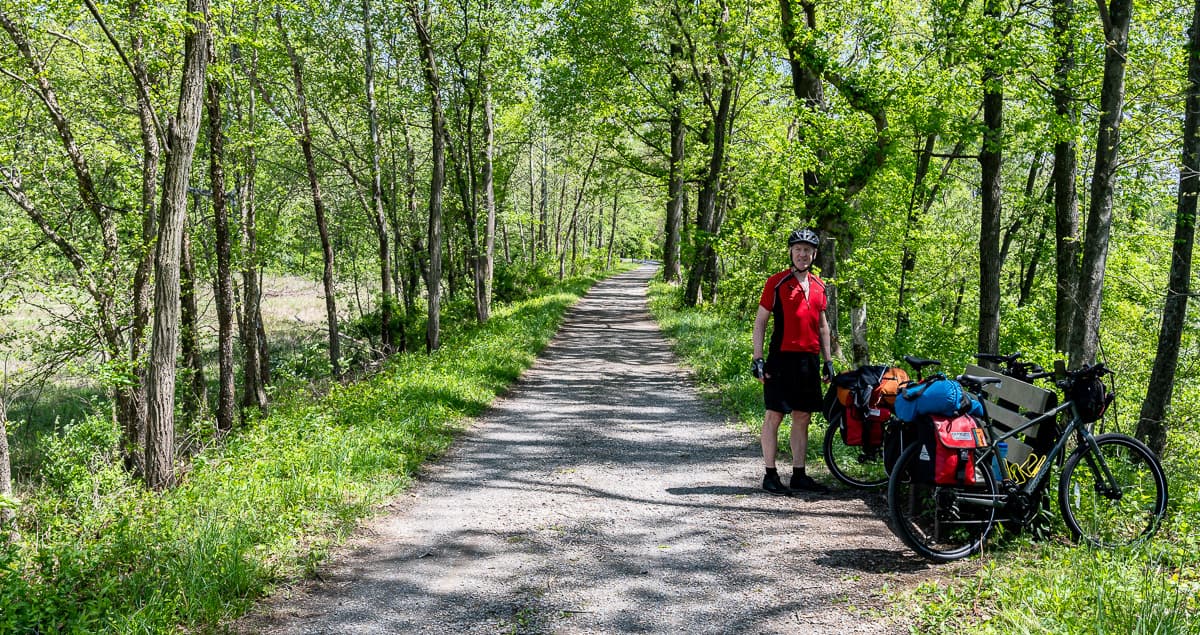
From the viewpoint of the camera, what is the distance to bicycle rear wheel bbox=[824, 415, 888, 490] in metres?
5.73

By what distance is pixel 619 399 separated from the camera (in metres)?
10.3

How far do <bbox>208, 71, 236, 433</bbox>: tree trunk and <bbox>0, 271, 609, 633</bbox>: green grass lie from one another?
475 centimetres

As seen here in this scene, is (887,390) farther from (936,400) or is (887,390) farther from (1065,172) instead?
(1065,172)

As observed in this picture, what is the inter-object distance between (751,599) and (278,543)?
9.72 ft

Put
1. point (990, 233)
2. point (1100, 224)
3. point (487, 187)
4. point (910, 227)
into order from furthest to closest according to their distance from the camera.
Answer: point (487, 187) → point (910, 227) → point (990, 233) → point (1100, 224)

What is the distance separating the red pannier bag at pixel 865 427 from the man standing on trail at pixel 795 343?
0.30 meters

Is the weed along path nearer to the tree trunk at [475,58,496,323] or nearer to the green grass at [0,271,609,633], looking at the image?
the green grass at [0,271,609,633]

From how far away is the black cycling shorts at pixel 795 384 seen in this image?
568 centimetres

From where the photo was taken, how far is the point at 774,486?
5.90m

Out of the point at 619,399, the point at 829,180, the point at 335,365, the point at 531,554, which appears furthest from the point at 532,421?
the point at 335,365

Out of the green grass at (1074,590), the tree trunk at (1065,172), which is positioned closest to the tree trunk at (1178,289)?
the tree trunk at (1065,172)

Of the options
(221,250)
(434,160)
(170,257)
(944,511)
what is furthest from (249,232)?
(944,511)

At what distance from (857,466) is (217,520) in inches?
192

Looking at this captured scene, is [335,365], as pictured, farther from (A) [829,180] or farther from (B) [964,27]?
(B) [964,27]
